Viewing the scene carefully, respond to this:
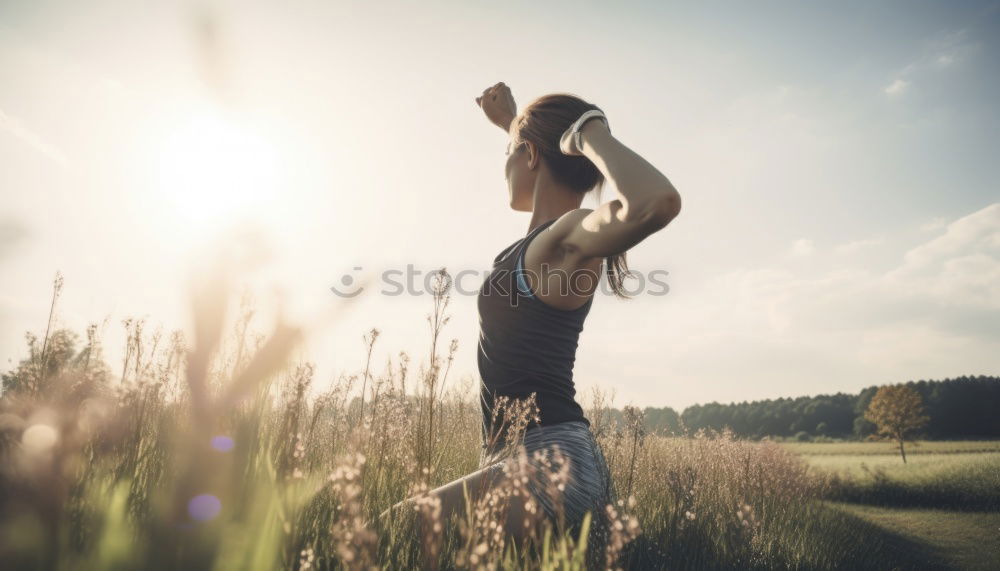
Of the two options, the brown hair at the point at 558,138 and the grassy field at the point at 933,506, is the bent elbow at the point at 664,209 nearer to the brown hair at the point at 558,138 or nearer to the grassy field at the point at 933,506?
the brown hair at the point at 558,138

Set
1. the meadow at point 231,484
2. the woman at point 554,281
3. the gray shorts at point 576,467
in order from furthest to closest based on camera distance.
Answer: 1. the gray shorts at point 576,467
2. the woman at point 554,281
3. the meadow at point 231,484

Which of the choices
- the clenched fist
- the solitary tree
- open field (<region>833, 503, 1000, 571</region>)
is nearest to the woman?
the clenched fist

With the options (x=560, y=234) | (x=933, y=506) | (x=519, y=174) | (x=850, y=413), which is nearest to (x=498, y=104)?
(x=519, y=174)

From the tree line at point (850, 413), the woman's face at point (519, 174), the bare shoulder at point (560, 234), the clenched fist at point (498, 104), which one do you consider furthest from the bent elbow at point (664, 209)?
the tree line at point (850, 413)

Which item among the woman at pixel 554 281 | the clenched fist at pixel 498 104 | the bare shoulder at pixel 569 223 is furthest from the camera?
the clenched fist at pixel 498 104

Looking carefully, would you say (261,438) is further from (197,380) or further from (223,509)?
(197,380)

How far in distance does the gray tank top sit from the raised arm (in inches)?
16.9

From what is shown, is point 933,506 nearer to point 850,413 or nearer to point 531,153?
point 531,153

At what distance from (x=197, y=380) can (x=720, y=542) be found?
4.25 m

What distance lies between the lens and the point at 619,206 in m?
1.68

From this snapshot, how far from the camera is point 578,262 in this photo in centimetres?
204

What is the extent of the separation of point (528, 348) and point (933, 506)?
1999cm

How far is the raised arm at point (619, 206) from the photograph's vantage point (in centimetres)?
154

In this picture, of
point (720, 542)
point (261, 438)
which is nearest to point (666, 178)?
point (261, 438)
